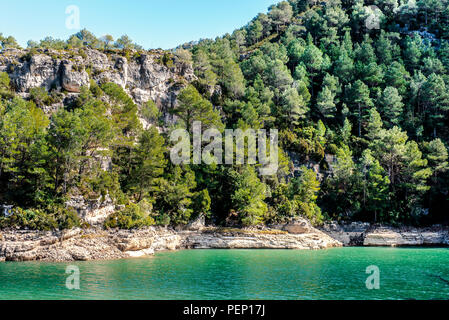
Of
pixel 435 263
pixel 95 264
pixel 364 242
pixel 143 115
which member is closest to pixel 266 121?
pixel 143 115

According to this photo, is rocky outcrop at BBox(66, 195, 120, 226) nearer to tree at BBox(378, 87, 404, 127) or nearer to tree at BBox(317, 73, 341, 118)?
tree at BBox(317, 73, 341, 118)

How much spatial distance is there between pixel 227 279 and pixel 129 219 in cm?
1773

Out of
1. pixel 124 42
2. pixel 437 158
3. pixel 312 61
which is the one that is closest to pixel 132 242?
pixel 437 158

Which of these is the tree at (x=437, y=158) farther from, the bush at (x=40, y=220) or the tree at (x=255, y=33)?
the tree at (x=255, y=33)

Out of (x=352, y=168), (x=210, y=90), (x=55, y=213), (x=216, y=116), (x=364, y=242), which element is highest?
(x=210, y=90)

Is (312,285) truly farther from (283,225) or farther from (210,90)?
(210,90)

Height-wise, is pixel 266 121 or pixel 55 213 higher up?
pixel 266 121

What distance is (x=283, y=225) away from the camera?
148 ft

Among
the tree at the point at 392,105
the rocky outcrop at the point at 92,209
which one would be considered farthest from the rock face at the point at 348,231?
the rocky outcrop at the point at 92,209

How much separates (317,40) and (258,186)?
6914 cm

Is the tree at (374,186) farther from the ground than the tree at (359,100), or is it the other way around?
the tree at (359,100)

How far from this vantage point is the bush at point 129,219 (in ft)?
116

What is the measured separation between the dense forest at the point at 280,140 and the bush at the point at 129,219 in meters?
0.12

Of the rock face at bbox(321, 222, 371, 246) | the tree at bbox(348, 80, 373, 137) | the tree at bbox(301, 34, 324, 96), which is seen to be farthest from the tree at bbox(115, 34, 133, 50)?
the rock face at bbox(321, 222, 371, 246)
